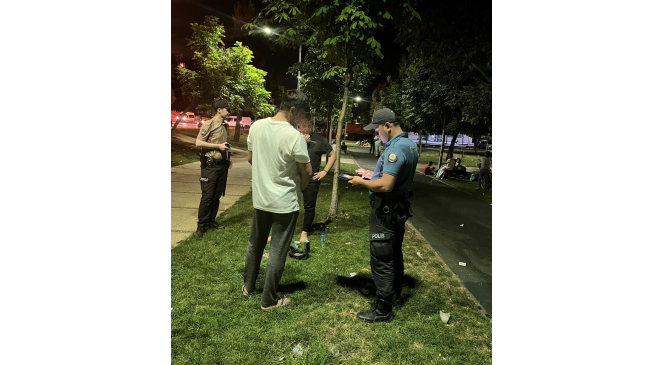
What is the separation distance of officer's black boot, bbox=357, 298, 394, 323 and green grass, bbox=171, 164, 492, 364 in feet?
0.20

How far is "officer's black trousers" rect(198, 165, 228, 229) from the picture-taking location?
4734 mm

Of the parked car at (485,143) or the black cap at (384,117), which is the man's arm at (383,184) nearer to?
the black cap at (384,117)

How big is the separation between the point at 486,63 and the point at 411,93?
443 inches

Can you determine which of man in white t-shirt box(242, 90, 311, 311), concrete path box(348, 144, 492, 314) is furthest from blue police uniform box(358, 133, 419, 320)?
concrete path box(348, 144, 492, 314)

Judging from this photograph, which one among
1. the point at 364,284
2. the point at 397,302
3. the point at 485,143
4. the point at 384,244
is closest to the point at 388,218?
the point at 384,244

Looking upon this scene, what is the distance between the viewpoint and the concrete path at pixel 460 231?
4105 millimetres

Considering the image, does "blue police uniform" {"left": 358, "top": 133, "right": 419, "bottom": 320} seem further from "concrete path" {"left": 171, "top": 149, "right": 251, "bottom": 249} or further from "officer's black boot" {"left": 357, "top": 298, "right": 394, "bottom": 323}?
"concrete path" {"left": 171, "top": 149, "right": 251, "bottom": 249}

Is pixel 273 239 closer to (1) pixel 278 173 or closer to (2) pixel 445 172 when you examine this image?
(1) pixel 278 173

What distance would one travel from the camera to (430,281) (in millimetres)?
3824

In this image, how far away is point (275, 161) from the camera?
9.00ft

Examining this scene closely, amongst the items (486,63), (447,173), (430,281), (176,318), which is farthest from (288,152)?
(447,173)

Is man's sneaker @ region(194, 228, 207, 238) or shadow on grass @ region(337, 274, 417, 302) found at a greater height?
man's sneaker @ region(194, 228, 207, 238)

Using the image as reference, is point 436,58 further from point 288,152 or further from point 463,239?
point 288,152

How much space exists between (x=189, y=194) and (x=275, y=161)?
17.8 ft
